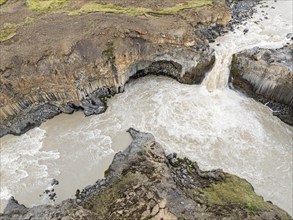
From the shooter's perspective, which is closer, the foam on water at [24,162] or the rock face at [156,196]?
the rock face at [156,196]

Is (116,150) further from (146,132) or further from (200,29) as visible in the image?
(200,29)

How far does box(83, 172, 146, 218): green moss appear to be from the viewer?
16.6 m

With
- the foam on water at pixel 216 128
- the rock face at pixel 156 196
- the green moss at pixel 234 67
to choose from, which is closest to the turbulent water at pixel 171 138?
the foam on water at pixel 216 128

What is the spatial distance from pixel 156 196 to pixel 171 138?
826 cm

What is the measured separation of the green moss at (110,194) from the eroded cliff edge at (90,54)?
363 inches

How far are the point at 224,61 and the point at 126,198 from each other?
15409mm

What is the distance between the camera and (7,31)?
28703 millimetres

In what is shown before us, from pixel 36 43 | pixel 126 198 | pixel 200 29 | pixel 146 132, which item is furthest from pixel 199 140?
pixel 36 43

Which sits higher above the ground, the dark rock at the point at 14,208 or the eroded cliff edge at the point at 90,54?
the eroded cliff edge at the point at 90,54

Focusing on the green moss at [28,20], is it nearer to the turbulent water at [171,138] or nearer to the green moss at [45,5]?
the green moss at [45,5]

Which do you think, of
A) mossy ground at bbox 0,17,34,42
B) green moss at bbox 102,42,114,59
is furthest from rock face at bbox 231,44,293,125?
mossy ground at bbox 0,17,34,42

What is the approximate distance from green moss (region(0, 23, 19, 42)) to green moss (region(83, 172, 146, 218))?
55.7ft

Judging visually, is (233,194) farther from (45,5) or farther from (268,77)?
(45,5)

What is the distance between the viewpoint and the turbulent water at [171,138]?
21.7 metres
